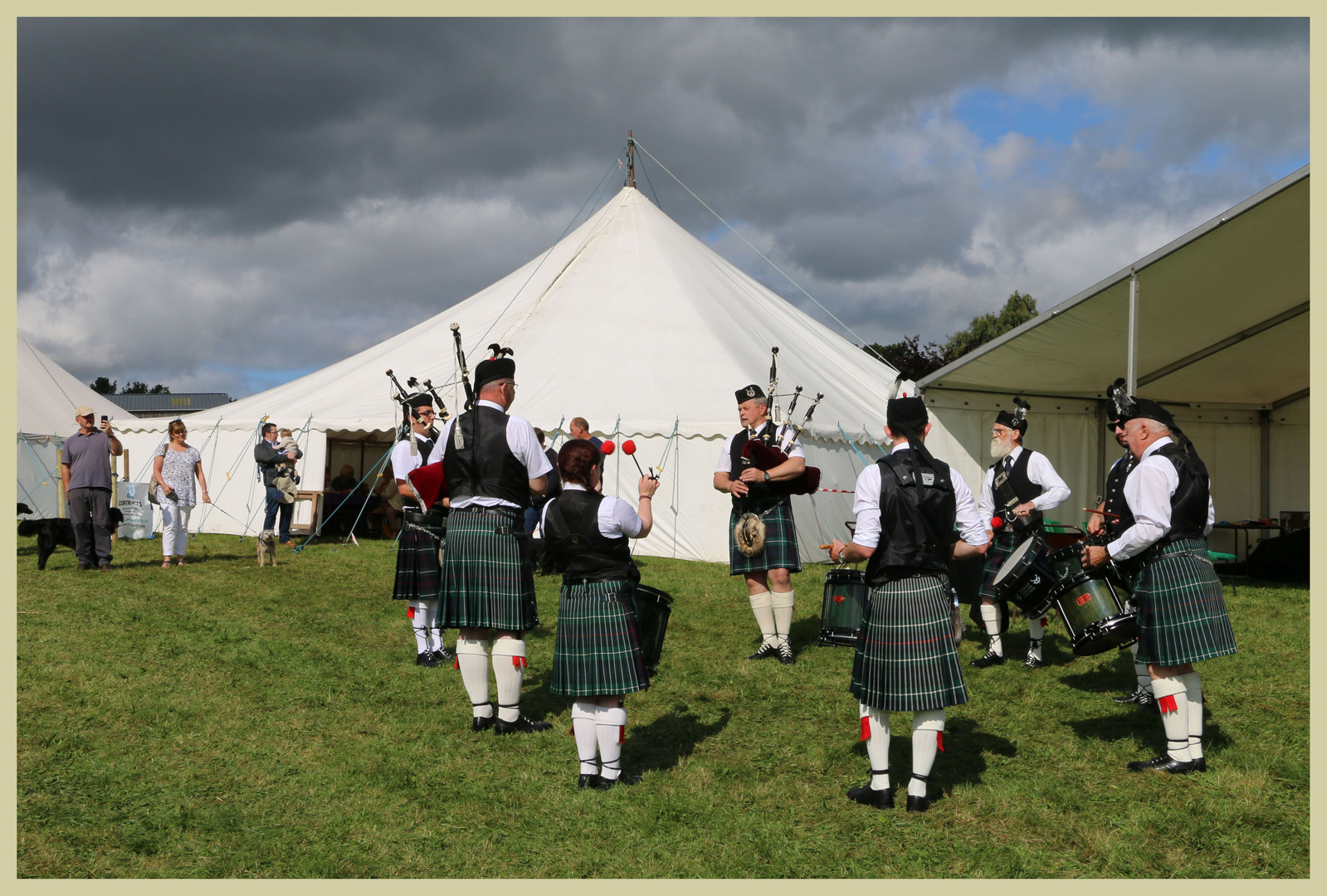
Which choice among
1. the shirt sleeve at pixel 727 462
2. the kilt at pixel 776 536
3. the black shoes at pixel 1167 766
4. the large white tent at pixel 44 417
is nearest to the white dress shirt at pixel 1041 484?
the kilt at pixel 776 536

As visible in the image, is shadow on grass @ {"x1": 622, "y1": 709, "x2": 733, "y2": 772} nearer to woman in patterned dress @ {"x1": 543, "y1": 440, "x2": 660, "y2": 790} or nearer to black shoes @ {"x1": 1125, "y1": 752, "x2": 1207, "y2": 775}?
woman in patterned dress @ {"x1": 543, "y1": 440, "x2": 660, "y2": 790}

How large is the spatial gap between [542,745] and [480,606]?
61 centimetres

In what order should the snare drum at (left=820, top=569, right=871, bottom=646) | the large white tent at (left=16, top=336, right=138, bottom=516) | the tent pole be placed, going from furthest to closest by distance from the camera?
the large white tent at (left=16, top=336, right=138, bottom=516), the tent pole, the snare drum at (left=820, top=569, right=871, bottom=646)

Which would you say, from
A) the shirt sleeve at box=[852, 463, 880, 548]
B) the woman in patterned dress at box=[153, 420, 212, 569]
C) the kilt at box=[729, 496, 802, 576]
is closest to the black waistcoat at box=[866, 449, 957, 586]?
the shirt sleeve at box=[852, 463, 880, 548]

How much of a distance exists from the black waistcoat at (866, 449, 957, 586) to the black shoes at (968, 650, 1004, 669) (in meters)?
2.34

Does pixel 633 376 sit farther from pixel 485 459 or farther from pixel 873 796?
pixel 873 796

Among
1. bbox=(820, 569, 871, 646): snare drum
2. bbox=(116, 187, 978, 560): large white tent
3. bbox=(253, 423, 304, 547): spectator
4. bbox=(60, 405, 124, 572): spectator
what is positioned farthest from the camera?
bbox=(116, 187, 978, 560): large white tent

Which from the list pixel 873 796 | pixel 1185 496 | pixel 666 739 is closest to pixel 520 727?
pixel 666 739

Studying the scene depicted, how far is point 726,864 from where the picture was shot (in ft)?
8.74

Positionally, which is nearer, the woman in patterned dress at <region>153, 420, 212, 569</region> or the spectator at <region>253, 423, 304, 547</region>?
the woman in patterned dress at <region>153, 420, 212, 569</region>

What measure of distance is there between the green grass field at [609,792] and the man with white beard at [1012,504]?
21 cm

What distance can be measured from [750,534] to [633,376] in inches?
230

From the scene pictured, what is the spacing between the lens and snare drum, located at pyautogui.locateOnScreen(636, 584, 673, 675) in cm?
353

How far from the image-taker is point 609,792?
3.18m
